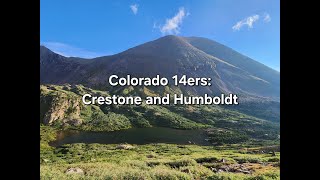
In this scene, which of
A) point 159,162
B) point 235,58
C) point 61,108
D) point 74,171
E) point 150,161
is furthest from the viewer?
point 61,108

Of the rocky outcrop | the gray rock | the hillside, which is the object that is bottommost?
the gray rock

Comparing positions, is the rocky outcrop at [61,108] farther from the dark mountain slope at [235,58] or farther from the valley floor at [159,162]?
the dark mountain slope at [235,58]

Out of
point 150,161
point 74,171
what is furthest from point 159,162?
point 74,171

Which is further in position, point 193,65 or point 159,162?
point 193,65

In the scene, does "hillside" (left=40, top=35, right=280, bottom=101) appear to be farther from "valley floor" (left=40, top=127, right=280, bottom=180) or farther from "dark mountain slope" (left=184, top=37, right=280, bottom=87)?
"valley floor" (left=40, top=127, right=280, bottom=180)

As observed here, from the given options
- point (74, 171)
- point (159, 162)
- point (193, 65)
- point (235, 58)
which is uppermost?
point (235, 58)

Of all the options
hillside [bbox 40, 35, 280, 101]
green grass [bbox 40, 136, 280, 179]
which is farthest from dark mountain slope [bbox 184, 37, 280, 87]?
green grass [bbox 40, 136, 280, 179]

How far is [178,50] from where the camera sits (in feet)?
57.4

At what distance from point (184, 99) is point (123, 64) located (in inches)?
240

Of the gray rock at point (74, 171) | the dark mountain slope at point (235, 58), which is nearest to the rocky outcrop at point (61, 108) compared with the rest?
the gray rock at point (74, 171)

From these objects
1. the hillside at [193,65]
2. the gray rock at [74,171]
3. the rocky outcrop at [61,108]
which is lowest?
the gray rock at [74,171]

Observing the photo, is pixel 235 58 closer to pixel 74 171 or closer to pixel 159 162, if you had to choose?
pixel 159 162
